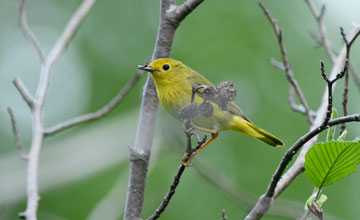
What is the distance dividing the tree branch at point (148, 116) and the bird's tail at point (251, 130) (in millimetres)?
754

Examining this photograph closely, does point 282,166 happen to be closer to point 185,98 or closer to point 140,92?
point 185,98

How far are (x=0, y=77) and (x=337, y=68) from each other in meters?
8.22

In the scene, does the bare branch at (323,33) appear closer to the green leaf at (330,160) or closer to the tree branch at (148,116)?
the tree branch at (148,116)

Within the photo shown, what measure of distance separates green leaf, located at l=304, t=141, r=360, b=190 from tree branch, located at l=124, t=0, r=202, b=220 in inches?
31.9

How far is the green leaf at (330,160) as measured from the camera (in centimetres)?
198

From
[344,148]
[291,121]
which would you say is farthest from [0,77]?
[344,148]

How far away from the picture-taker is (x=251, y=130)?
10.9ft

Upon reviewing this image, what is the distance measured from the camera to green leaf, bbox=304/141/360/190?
198 centimetres

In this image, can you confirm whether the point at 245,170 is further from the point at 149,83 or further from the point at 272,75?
the point at 149,83

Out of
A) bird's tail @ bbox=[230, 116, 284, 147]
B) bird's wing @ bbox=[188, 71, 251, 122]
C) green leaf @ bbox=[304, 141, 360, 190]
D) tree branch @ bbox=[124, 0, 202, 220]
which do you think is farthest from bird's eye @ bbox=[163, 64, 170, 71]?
green leaf @ bbox=[304, 141, 360, 190]

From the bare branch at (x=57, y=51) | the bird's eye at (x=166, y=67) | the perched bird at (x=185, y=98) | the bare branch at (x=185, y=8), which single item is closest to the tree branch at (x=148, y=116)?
the bare branch at (x=185, y=8)

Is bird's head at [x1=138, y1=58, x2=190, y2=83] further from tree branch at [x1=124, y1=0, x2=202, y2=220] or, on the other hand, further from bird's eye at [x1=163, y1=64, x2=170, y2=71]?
tree branch at [x1=124, y1=0, x2=202, y2=220]

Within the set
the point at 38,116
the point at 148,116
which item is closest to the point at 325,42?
the point at 148,116

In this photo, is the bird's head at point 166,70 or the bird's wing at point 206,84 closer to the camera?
the bird's head at point 166,70
